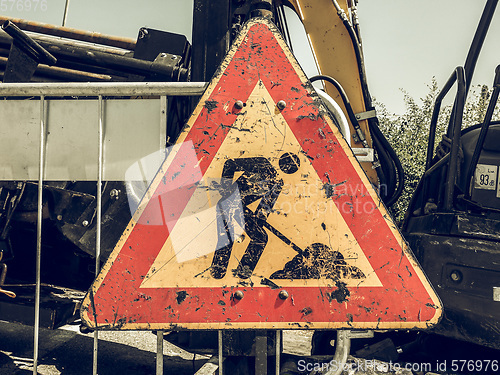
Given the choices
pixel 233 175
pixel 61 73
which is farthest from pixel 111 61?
pixel 233 175

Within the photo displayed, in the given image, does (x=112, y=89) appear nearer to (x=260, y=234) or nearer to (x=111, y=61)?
(x=260, y=234)

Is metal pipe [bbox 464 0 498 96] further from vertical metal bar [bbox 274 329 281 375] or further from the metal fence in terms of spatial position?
vertical metal bar [bbox 274 329 281 375]

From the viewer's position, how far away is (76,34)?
14.8ft

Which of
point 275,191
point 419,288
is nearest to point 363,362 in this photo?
point 419,288

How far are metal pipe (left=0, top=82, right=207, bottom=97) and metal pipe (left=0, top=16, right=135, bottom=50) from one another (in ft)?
7.81

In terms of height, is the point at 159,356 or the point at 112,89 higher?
the point at 112,89

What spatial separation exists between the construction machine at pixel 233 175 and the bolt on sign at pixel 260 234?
0.08 meters

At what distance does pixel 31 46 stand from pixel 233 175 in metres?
1.99

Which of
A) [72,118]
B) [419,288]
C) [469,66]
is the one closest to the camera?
[419,288]

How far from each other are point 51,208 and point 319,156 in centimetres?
186

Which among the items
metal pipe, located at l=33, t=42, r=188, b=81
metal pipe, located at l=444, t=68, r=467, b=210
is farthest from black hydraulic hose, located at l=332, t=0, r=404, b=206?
metal pipe, located at l=33, t=42, r=188, b=81

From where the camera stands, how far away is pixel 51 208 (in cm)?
280

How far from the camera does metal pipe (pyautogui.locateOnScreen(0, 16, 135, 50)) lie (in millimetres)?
4406

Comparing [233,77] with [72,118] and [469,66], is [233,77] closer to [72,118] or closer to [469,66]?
[72,118]
